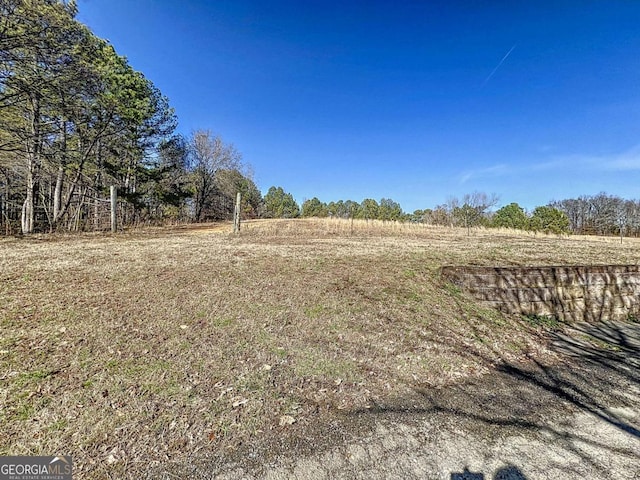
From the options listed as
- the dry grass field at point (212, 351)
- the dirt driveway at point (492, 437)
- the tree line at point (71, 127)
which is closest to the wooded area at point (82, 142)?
the tree line at point (71, 127)

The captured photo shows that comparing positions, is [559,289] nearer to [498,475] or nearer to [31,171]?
[498,475]

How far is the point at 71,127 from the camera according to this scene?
1116 cm

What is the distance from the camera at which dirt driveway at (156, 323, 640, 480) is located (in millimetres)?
1599

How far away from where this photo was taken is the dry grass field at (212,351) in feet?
5.89

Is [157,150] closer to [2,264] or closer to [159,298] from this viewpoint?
[2,264]

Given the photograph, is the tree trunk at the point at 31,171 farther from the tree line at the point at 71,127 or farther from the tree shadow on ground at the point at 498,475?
the tree shadow on ground at the point at 498,475

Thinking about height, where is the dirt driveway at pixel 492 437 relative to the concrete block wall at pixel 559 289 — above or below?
below

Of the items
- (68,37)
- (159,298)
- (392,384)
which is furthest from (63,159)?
Answer: (392,384)

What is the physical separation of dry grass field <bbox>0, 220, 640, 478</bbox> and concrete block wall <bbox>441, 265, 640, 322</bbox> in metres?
0.46

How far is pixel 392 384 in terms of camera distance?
246cm

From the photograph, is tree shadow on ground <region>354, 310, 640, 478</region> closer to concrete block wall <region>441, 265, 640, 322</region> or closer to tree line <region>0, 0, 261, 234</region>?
concrete block wall <region>441, 265, 640, 322</region>

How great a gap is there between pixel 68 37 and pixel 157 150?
9.74 meters

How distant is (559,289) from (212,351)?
5670mm

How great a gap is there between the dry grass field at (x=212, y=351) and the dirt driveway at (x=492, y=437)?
13cm
